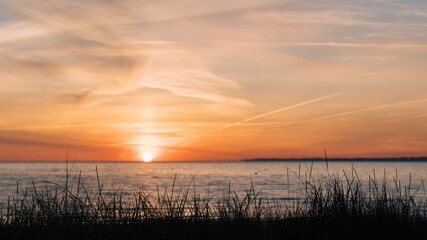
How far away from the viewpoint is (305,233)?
6.31m

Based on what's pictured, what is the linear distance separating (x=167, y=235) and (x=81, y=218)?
3.49 feet

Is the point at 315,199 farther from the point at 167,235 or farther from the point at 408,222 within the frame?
the point at 167,235

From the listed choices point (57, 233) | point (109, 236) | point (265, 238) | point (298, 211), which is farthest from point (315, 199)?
point (57, 233)

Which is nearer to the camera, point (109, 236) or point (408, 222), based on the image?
point (109, 236)

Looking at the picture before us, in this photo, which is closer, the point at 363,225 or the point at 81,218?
the point at 81,218

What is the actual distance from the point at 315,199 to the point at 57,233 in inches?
132

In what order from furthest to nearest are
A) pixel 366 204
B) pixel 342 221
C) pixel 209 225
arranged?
1. pixel 366 204
2. pixel 342 221
3. pixel 209 225

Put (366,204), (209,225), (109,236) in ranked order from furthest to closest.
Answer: (366,204)
(209,225)
(109,236)

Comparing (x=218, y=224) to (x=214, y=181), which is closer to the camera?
(x=218, y=224)

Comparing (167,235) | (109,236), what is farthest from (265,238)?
(109,236)

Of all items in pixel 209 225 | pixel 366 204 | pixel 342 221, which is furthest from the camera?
pixel 366 204

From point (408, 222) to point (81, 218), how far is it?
13.7 ft

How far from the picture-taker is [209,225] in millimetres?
6250

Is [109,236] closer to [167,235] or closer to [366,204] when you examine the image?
[167,235]
